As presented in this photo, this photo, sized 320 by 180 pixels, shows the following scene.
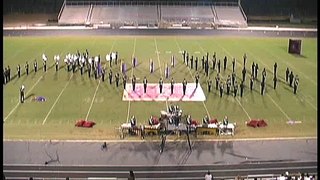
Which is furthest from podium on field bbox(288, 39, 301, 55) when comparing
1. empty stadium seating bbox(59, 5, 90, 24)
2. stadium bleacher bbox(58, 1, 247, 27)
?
empty stadium seating bbox(59, 5, 90, 24)

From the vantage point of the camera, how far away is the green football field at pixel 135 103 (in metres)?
10.7

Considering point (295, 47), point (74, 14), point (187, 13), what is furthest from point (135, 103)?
point (187, 13)

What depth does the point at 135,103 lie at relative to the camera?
12.5m

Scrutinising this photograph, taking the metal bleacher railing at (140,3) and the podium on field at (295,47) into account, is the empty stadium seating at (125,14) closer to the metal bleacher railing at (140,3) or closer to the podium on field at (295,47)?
the metal bleacher railing at (140,3)

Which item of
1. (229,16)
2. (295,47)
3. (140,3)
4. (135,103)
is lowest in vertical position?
(135,103)

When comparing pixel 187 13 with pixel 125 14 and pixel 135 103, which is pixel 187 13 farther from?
pixel 135 103

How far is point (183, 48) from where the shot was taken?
2027cm

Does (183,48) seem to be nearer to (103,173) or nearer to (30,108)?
(30,108)

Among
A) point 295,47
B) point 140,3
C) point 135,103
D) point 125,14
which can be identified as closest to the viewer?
point 135,103

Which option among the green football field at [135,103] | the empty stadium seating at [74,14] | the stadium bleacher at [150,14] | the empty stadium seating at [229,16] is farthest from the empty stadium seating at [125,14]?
the green football field at [135,103]

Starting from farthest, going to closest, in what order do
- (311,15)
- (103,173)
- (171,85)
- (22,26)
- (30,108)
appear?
(311,15)
(22,26)
(171,85)
(30,108)
(103,173)

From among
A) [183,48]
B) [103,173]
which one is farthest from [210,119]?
[183,48]

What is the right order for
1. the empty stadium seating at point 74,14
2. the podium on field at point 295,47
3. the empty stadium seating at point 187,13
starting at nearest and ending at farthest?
1. the podium on field at point 295,47
2. the empty stadium seating at point 74,14
3. the empty stadium seating at point 187,13

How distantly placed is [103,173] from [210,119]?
328cm
